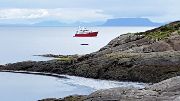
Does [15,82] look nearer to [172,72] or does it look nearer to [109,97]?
[172,72]

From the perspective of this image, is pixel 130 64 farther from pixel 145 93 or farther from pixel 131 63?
pixel 145 93

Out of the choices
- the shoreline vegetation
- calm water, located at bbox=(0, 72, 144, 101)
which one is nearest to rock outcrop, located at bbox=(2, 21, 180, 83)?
the shoreline vegetation

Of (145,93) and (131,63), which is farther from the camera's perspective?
(131,63)

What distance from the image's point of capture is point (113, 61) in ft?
220

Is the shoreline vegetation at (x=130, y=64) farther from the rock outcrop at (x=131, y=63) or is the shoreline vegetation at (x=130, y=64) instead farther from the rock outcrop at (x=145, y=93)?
the rock outcrop at (x=145, y=93)

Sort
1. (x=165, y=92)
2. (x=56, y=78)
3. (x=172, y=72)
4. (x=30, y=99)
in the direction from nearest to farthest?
Result: 1. (x=165, y=92)
2. (x=30, y=99)
3. (x=172, y=72)
4. (x=56, y=78)

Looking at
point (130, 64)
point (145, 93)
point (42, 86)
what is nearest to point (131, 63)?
point (130, 64)

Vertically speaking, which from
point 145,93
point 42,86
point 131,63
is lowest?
point 42,86

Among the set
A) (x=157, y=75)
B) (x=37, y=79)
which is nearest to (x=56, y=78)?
(x=37, y=79)

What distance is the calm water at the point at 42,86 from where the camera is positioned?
57281 millimetres

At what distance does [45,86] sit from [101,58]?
9.80m

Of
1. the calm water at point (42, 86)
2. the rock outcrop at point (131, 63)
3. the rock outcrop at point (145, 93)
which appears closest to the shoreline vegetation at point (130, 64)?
the rock outcrop at point (131, 63)

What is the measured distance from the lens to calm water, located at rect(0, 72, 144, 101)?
188 ft

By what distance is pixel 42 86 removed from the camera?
67438 mm
